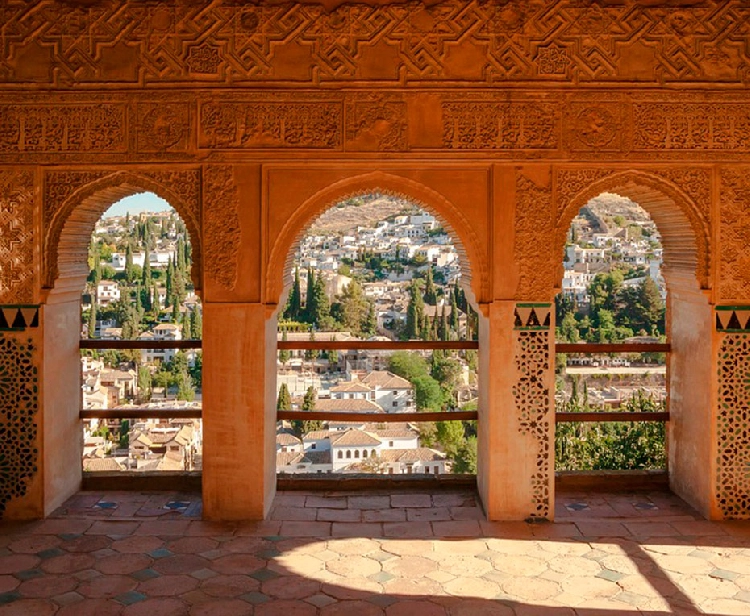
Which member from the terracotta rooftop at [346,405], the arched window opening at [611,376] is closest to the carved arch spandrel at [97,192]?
the terracotta rooftop at [346,405]

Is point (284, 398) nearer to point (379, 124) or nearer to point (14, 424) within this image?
point (14, 424)

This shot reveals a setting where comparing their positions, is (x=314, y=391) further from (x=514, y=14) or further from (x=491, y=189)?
(x=514, y=14)

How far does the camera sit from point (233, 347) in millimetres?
5352

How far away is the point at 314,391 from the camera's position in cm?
638

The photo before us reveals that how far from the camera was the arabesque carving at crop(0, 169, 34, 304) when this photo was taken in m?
5.31

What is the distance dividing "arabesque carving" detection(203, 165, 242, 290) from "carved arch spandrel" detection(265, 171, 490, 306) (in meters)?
0.28

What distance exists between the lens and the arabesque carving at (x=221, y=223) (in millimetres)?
5332

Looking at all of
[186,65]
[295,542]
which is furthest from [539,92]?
[295,542]

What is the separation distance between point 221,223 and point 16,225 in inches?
57.2

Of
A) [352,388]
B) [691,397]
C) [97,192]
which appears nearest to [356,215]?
[352,388]

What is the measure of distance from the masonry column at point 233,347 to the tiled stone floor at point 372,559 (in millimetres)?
300

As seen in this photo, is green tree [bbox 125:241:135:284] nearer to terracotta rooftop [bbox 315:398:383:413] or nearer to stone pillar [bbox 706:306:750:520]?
terracotta rooftop [bbox 315:398:383:413]

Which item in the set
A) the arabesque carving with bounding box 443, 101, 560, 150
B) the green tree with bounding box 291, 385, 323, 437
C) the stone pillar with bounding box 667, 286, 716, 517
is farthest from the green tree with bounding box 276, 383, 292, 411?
the stone pillar with bounding box 667, 286, 716, 517

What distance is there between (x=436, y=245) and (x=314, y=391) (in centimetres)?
239
